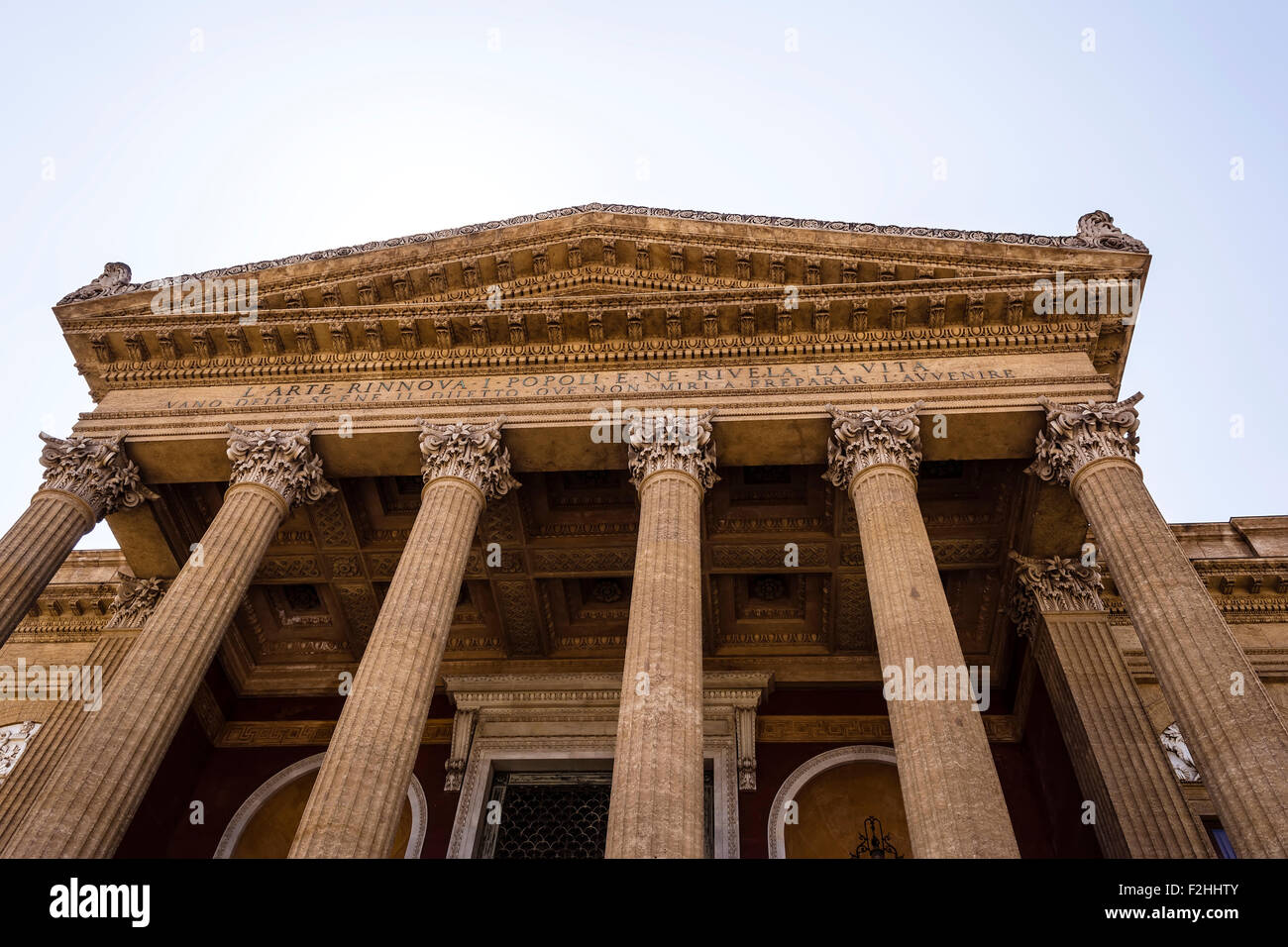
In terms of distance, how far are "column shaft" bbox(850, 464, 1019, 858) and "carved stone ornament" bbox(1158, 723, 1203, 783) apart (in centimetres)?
699

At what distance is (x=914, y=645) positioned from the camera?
11.8 metres

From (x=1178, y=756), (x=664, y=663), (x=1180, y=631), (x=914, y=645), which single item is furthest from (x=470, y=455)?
(x=1178, y=756)

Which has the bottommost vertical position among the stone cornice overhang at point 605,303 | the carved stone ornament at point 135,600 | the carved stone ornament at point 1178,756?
the carved stone ornament at point 1178,756

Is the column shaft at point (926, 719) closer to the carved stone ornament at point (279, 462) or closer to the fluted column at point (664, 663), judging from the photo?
the fluted column at point (664, 663)

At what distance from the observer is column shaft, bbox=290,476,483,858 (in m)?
10.6

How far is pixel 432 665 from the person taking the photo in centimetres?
1259

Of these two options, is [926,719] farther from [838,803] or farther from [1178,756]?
[1178,756]

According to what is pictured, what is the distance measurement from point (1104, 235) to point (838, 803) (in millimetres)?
10927

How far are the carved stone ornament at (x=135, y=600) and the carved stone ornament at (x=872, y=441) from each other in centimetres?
1215

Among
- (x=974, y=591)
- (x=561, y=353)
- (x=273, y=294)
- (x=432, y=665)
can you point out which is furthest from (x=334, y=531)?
(x=974, y=591)

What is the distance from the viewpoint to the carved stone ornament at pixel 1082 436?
14.3 meters

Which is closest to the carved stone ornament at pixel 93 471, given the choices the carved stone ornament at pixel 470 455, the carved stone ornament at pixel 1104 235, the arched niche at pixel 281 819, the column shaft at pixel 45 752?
the column shaft at pixel 45 752

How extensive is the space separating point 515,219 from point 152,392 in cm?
719
